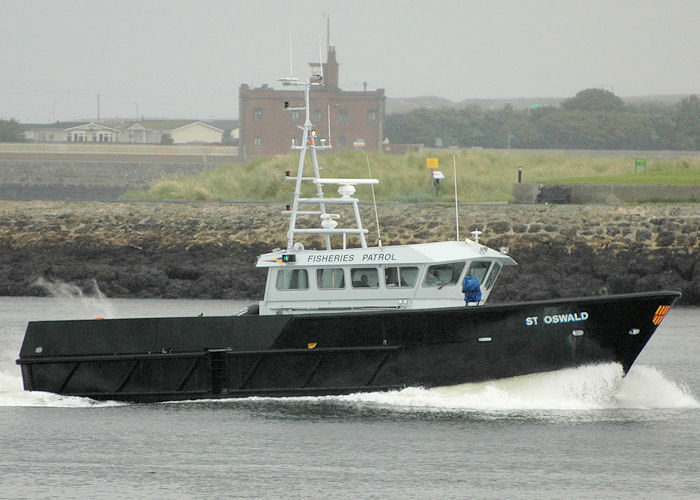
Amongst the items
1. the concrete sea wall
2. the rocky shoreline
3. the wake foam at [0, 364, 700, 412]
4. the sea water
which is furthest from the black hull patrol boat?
the concrete sea wall

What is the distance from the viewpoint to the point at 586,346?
709 inches

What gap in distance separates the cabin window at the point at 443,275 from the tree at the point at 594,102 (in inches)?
4401

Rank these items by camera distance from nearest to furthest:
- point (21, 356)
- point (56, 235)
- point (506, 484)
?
point (506, 484) → point (21, 356) → point (56, 235)

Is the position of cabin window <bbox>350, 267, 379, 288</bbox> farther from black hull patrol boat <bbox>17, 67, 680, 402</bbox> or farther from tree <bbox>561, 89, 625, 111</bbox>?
tree <bbox>561, 89, 625, 111</bbox>

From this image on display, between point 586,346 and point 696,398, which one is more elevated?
point 586,346

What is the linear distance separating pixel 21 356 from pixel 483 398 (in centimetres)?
763

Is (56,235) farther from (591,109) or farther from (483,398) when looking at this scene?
(591,109)

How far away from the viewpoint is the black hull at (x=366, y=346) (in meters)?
17.8

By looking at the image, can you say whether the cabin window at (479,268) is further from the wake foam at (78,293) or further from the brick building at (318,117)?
the brick building at (318,117)

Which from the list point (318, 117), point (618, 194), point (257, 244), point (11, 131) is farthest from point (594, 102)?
point (257, 244)

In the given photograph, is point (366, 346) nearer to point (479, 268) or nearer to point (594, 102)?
point (479, 268)

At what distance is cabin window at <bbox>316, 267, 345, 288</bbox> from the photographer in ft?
60.2

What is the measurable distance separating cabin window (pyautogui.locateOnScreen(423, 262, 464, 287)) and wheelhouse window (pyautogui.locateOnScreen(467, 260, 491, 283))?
0.17 metres

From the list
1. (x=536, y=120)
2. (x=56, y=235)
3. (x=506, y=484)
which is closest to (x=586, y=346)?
(x=506, y=484)
